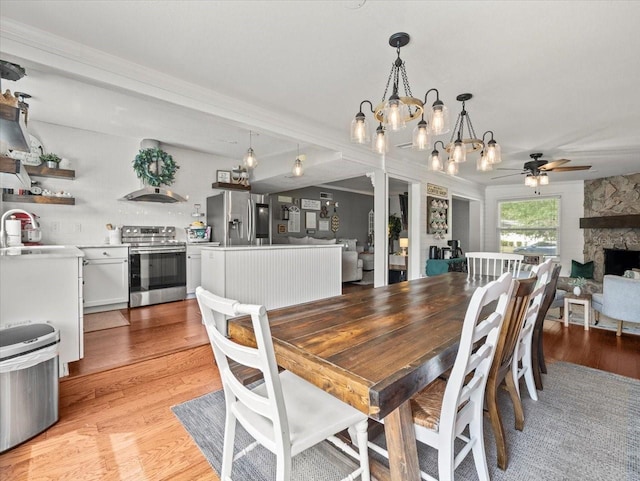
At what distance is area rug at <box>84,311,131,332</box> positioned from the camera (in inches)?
128

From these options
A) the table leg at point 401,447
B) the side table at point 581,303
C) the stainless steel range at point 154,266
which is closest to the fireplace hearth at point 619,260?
the side table at point 581,303

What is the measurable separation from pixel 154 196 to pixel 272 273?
97.1 inches

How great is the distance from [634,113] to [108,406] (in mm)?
5479

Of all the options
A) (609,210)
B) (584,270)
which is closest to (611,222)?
(609,210)

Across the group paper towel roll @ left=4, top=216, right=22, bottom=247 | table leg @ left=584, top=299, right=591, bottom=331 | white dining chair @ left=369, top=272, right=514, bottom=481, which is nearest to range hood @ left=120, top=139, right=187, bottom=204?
paper towel roll @ left=4, top=216, right=22, bottom=247

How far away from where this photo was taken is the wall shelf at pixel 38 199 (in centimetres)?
375

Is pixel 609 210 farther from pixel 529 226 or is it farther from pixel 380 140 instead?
pixel 380 140

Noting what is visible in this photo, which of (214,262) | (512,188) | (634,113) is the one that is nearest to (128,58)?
(214,262)

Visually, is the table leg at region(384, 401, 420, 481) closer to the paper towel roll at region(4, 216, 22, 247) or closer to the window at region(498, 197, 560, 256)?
the paper towel roll at region(4, 216, 22, 247)

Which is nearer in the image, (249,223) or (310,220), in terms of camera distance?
(249,223)

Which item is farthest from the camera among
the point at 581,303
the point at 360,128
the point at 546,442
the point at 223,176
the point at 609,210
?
the point at 609,210

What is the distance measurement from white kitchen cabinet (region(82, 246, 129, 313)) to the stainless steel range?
0.08 meters

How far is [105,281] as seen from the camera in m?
3.95

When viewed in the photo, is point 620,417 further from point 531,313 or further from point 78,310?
point 78,310
